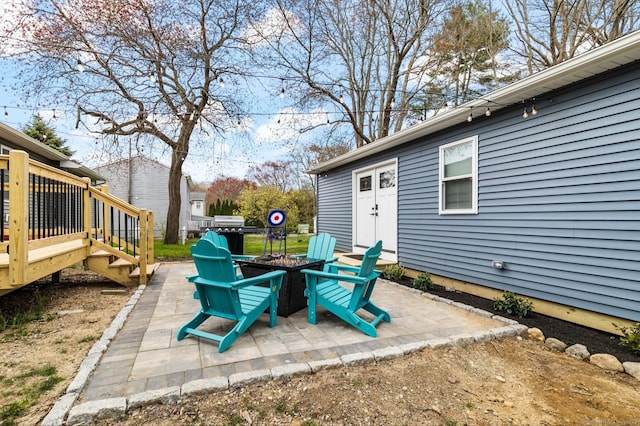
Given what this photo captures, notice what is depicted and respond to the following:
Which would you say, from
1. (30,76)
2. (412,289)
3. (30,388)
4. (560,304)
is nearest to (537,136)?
(560,304)

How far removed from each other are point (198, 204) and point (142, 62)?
61.0 ft

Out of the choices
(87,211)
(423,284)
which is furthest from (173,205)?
(423,284)

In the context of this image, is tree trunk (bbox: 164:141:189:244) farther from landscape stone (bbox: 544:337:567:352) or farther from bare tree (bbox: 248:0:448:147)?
landscape stone (bbox: 544:337:567:352)

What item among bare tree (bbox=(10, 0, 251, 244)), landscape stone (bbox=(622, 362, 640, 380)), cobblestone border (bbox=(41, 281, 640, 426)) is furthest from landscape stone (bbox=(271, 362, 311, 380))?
bare tree (bbox=(10, 0, 251, 244))

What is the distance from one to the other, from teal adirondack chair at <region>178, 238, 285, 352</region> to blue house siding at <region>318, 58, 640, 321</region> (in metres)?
3.03

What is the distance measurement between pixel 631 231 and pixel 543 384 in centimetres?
180

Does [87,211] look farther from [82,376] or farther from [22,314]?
[82,376]

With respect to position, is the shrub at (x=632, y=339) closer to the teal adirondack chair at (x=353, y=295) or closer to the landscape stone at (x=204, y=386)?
the teal adirondack chair at (x=353, y=295)

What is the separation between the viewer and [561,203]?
3.38 metres

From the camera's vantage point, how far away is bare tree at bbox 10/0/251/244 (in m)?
8.12

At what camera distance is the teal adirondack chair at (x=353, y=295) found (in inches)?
111

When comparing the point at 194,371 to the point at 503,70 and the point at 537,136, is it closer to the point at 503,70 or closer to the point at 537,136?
the point at 537,136

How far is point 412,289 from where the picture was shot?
4.60 meters

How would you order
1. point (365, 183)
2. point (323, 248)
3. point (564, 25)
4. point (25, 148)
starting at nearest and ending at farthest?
point (323, 248) < point (25, 148) < point (365, 183) < point (564, 25)
